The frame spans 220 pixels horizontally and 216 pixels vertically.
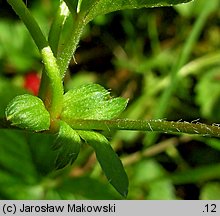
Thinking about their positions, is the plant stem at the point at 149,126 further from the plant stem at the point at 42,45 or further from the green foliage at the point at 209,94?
the green foliage at the point at 209,94

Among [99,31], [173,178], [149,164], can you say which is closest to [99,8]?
[173,178]

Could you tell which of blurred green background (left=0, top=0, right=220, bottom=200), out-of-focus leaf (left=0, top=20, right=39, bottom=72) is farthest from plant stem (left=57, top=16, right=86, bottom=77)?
out-of-focus leaf (left=0, top=20, right=39, bottom=72)

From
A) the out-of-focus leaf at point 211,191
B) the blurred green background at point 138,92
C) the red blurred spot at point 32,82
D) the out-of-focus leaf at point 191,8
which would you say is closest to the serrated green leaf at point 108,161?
the blurred green background at point 138,92

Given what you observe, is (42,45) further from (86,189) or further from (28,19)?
(86,189)

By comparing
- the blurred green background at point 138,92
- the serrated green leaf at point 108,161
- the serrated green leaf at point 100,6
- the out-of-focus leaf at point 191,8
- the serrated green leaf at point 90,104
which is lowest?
the serrated green leaf at point 108,161

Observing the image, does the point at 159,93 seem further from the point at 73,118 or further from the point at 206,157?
Answer: the point at 73,118

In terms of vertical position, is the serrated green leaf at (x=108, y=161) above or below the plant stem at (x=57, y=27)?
below
